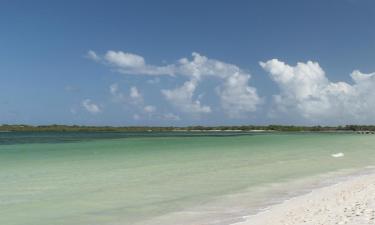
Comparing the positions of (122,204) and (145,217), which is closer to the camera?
(145,217)

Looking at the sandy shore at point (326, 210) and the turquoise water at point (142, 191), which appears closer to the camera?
the sandy shore at point (326, 210)

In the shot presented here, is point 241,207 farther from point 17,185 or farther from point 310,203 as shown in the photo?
point 17,185

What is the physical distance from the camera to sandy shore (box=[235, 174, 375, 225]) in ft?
34.0

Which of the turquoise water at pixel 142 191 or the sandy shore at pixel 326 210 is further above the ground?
the sandy shore at pixel 326 210

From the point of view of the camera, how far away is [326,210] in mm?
11898

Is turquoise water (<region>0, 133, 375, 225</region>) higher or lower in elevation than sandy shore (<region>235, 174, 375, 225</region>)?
lower

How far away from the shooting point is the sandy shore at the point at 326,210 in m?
10.4

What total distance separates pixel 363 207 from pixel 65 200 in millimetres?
9415

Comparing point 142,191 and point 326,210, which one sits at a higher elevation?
point 326,210

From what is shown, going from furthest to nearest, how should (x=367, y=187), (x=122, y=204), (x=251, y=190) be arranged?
1. (x=251, y=190)
2. (x=367, y=187)
3. (x=122, y=204)

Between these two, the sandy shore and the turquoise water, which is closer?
the sandy shore

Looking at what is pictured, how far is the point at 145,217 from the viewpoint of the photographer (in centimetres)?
1277

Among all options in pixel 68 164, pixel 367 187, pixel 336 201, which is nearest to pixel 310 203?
A: pixel 336 201

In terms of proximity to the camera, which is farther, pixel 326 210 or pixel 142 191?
pixel 142 191
